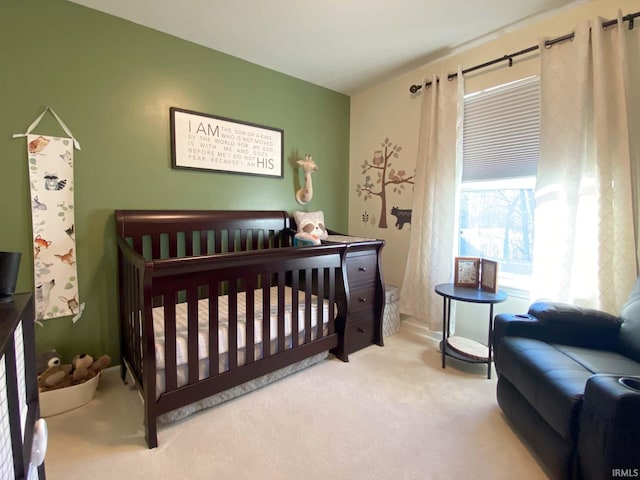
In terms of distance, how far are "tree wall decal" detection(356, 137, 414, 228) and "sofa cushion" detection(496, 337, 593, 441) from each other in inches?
66.8

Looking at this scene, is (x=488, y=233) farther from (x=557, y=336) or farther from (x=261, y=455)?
(x=261, y=455)

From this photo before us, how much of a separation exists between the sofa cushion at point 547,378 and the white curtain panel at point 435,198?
0.97 meters

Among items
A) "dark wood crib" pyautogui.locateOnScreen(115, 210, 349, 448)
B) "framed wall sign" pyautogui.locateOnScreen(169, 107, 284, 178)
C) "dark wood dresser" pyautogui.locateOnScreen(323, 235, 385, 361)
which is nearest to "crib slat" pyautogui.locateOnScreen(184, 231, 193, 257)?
"dark wood crib" pyautogui.locateOnScreen(115, 210, 349, 448)

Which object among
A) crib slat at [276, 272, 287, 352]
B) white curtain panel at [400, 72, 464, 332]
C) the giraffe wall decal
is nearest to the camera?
crib slat at [276, 272, 287, 352]

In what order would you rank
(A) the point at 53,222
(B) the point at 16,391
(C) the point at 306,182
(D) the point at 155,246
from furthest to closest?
(C) the point at 306,182 → (D) the point at 155,246 → (A) the point at 53,222 → (B) the point at 16,391

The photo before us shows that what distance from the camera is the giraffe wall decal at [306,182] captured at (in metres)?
2.90

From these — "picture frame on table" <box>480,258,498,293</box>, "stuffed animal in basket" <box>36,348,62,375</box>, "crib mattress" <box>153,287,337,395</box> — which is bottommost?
"stuffed animal in basket" <box>36,348,62,375</box>

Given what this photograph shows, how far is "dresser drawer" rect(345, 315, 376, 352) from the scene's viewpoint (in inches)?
92.2

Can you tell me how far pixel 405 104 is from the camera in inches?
114

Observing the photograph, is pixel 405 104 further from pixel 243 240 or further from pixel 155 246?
pixel 155 246

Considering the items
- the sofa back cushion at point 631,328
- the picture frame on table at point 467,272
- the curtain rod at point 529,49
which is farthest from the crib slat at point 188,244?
the sofa back cushion at point 631,328

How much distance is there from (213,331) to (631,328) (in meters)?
2.04

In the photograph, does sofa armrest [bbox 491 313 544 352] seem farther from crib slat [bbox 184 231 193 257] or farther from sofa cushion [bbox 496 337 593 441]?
crib slat [bbox 184 231 193 257]

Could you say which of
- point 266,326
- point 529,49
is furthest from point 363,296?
point 529,49
